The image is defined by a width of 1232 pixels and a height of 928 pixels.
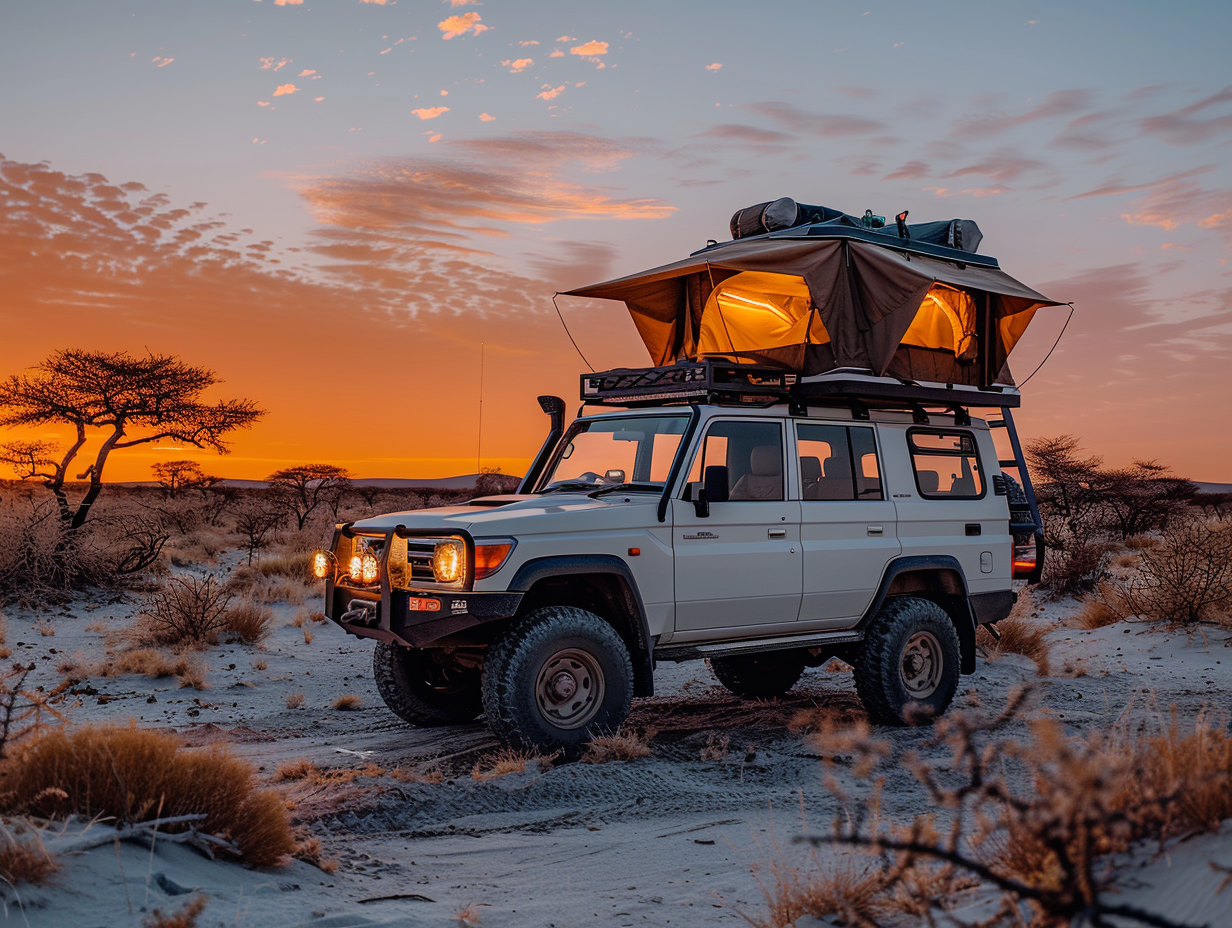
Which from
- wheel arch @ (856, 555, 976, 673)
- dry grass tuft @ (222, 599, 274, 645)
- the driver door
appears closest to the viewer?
the driver door

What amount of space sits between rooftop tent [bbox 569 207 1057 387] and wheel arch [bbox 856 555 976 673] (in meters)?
1.52

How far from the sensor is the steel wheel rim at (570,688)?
6.61 metres

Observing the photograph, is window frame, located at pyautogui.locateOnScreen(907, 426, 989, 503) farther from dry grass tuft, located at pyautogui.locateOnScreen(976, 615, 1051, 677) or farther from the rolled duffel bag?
dry grass tuft, located at pyautogui.locateOnScreen(976, 615, 1051, 677)

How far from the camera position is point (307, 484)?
3928 cm

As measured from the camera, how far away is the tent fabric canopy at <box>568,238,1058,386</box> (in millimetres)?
7953

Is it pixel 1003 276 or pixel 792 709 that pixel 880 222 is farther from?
pixel 792 709

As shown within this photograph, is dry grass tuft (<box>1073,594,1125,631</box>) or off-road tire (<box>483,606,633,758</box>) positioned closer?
off-road tire (<box>483,606,633,758</box>)

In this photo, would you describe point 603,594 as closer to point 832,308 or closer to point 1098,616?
point 832,308

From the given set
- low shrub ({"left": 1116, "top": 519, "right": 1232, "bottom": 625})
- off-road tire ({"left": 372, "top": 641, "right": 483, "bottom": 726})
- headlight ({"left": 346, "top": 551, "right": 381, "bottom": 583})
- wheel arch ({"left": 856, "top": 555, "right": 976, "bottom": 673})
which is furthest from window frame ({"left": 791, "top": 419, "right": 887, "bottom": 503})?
low shrub ({"left": 1116, "top": 519, "right": 1232, "bottom": 625})

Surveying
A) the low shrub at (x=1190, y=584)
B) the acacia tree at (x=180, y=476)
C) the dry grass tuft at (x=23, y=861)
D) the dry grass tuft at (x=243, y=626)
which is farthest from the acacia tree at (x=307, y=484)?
the dry grass tuft at (x=23, y=861)

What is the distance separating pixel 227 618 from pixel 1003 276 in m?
9.76

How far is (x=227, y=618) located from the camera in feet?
42.6

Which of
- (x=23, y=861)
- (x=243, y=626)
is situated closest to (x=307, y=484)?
(x=243, y=626)

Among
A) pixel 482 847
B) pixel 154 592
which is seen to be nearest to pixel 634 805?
pixel 482 847
